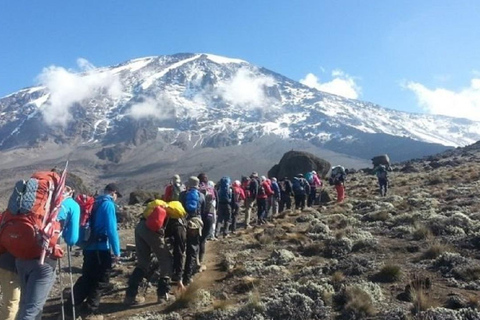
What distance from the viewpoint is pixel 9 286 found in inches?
231

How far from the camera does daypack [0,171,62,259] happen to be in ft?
17.7

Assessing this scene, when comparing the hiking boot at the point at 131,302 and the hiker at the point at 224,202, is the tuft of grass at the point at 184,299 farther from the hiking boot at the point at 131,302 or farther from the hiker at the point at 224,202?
the hiker at the point at 224,202

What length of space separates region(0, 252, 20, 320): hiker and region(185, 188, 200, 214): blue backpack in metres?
4.23

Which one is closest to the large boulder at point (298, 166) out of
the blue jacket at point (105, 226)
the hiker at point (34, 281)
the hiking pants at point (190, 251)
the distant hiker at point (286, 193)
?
the distant hiker at point (286, 193)

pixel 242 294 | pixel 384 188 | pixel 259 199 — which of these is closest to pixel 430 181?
pixel 384 188

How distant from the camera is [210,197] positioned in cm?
1183

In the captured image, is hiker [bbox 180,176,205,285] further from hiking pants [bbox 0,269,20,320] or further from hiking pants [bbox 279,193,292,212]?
hiking pants [bbox 279,193,292,212]

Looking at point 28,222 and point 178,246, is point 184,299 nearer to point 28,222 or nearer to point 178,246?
point 178,246

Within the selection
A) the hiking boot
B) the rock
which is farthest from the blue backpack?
the rock

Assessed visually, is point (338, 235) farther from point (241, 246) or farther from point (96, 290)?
point (96, 290)

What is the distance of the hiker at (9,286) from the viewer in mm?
5809

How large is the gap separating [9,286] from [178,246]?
11.5ft

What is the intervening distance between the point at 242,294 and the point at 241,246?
16.9 ft

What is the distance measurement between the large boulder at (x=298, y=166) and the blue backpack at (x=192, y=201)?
124 feet
